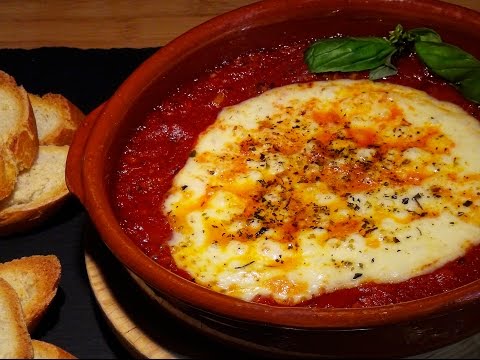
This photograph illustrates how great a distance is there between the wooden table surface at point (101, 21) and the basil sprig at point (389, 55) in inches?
43.5

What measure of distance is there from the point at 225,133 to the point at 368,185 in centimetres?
50

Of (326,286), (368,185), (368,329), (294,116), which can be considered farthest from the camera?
(294,116)

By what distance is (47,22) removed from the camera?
12.4 feet

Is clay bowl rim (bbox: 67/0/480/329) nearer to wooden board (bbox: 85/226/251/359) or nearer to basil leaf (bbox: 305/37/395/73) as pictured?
basil leaf (bbox: 305/37/395/73)

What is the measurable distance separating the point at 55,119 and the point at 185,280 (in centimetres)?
122

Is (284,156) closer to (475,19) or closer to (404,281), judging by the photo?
(404,281)

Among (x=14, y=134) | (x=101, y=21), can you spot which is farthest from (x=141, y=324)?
(x=101, y=21)

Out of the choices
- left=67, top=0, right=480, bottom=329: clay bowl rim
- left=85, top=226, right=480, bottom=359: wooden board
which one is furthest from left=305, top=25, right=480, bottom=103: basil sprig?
left=85, top=226, right=480, bottom=359: wooden board

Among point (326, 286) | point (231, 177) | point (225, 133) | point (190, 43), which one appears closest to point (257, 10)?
point (190, 43)

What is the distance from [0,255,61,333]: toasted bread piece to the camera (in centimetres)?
252

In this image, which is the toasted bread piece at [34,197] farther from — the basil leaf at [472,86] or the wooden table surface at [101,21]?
the basil leaf at [472,86]

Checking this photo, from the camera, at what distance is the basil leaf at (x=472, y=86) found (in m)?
2.67

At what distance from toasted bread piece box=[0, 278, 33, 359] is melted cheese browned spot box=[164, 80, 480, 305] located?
20.0 inches

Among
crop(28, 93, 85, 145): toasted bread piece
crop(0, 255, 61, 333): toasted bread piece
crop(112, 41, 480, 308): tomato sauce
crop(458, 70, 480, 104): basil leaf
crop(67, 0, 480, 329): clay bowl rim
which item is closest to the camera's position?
crop(67, 0, 480, 329): clay bowl rim
